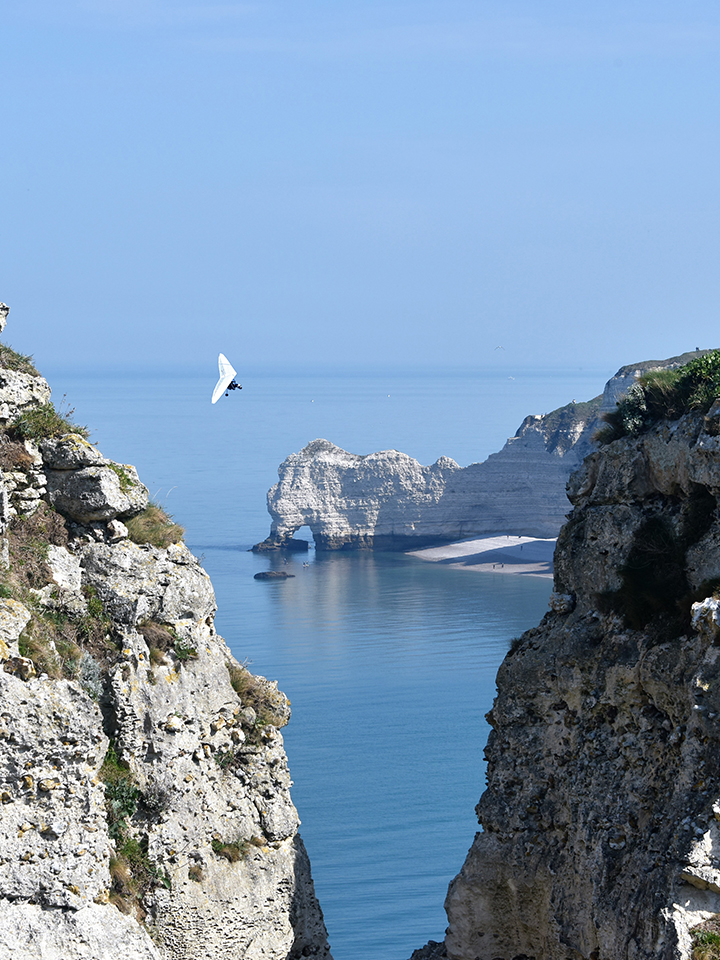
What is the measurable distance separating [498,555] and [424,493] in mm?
12138

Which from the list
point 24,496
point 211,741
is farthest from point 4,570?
point 211,741

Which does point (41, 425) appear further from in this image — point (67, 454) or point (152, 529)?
point (152, 529)

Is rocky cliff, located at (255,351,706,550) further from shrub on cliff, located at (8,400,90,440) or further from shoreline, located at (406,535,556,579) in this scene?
shrub on cliff, located at (8,400,90,440)

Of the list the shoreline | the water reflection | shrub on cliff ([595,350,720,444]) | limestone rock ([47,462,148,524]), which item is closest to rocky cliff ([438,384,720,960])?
shrub on cliff ([595,350,720,444])

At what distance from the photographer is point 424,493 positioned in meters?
138

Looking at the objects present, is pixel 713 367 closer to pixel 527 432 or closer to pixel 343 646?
pixel 343 646

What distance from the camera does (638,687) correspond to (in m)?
21.3

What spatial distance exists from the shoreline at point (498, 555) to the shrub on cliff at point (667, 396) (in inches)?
3857

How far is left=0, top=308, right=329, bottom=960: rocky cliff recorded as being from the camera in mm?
17859

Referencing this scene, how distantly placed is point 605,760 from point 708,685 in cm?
331

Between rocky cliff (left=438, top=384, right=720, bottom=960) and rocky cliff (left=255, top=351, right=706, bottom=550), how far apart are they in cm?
10626

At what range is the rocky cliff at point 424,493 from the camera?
431ft

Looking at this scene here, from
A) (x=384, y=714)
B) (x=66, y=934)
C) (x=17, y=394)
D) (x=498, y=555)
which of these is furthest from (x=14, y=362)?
(x=498, y=555)

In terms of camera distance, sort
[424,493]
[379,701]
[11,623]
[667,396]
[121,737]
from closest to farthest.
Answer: [11,623] < [121,737] < [667,396] < [379,701] < [424,493]
